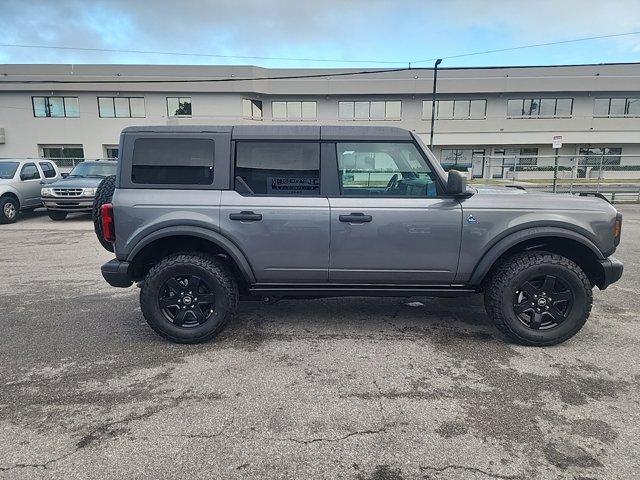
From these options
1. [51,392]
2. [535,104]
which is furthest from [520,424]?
[535,104]

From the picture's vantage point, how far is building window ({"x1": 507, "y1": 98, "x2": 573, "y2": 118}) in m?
33.6

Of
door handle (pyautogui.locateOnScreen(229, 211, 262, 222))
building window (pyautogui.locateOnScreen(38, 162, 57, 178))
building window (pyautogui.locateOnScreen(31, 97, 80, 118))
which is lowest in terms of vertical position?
door handle (pyautogui.locateOnScreen(229, 211, 262, 222))

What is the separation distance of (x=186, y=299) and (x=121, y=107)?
31905mm

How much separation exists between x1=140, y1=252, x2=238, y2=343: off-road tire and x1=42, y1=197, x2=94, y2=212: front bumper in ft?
30.8

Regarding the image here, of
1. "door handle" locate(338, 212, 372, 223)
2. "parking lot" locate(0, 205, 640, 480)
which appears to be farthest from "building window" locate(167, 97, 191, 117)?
"door handle" locate(338, 212, 372, 223)

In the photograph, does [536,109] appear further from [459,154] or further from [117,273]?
[117,273]

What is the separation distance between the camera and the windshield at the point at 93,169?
1242 cm

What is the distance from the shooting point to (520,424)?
102 inches

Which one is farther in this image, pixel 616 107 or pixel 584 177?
pixel 616 107

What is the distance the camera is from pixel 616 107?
1335 inches

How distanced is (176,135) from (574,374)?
3.97 metres

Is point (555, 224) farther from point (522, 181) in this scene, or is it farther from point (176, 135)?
point (522, 181)

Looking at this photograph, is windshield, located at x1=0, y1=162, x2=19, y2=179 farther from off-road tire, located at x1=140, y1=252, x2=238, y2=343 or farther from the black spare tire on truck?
off-road tire, located at x1=140, y1=252, x2=238, y2=343

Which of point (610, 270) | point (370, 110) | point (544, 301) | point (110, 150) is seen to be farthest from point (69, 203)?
point (370, 110)
